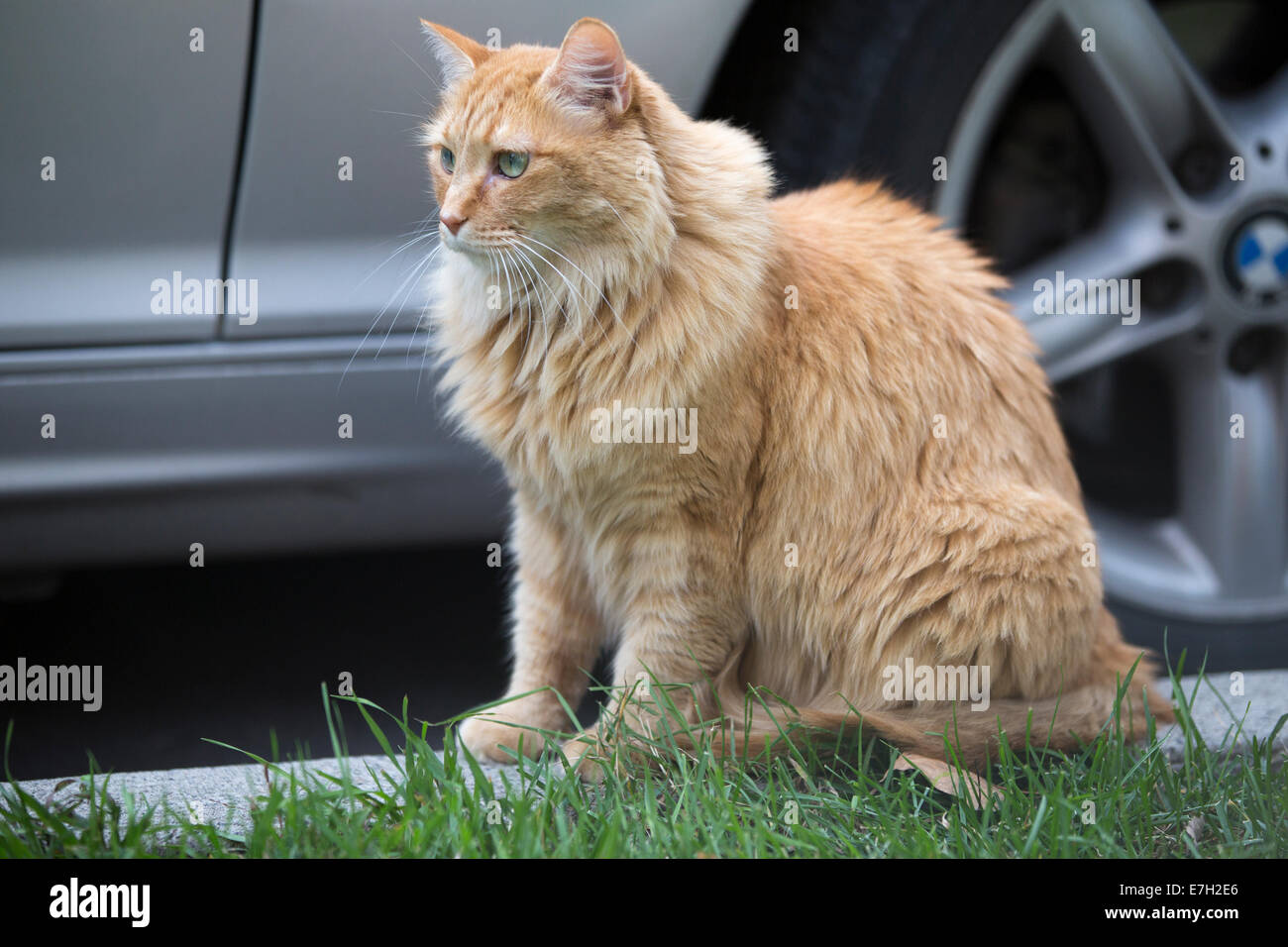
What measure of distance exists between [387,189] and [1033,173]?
1.82m

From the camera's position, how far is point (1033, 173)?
3219 millimetres

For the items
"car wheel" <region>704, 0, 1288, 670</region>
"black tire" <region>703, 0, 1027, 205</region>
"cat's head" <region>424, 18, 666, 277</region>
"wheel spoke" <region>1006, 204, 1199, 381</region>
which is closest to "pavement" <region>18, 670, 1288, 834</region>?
"car wheel" <region>704, 0, 1288, 670</region>

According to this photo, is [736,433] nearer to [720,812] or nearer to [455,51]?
[720,812]

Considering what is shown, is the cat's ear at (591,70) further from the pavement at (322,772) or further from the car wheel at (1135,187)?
the pavement at (322,772)

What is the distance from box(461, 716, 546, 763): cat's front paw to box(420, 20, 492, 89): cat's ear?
1175 millimetres

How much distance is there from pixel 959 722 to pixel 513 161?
1.22 metres

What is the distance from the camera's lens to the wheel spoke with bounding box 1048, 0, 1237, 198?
98.6 inches

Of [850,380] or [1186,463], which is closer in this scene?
[850,380]

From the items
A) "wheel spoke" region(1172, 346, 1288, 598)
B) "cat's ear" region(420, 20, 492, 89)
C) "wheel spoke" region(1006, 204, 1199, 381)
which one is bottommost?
"wheel spoke" region(1172, 346, 1288, 598)

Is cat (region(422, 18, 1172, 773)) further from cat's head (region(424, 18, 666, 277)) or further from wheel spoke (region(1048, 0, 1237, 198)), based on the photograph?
wheel spoke (region(1048, 0, 1237, 198))

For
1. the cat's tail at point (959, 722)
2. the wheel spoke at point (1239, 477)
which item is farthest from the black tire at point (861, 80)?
the cat's tail at point (959, 722)
